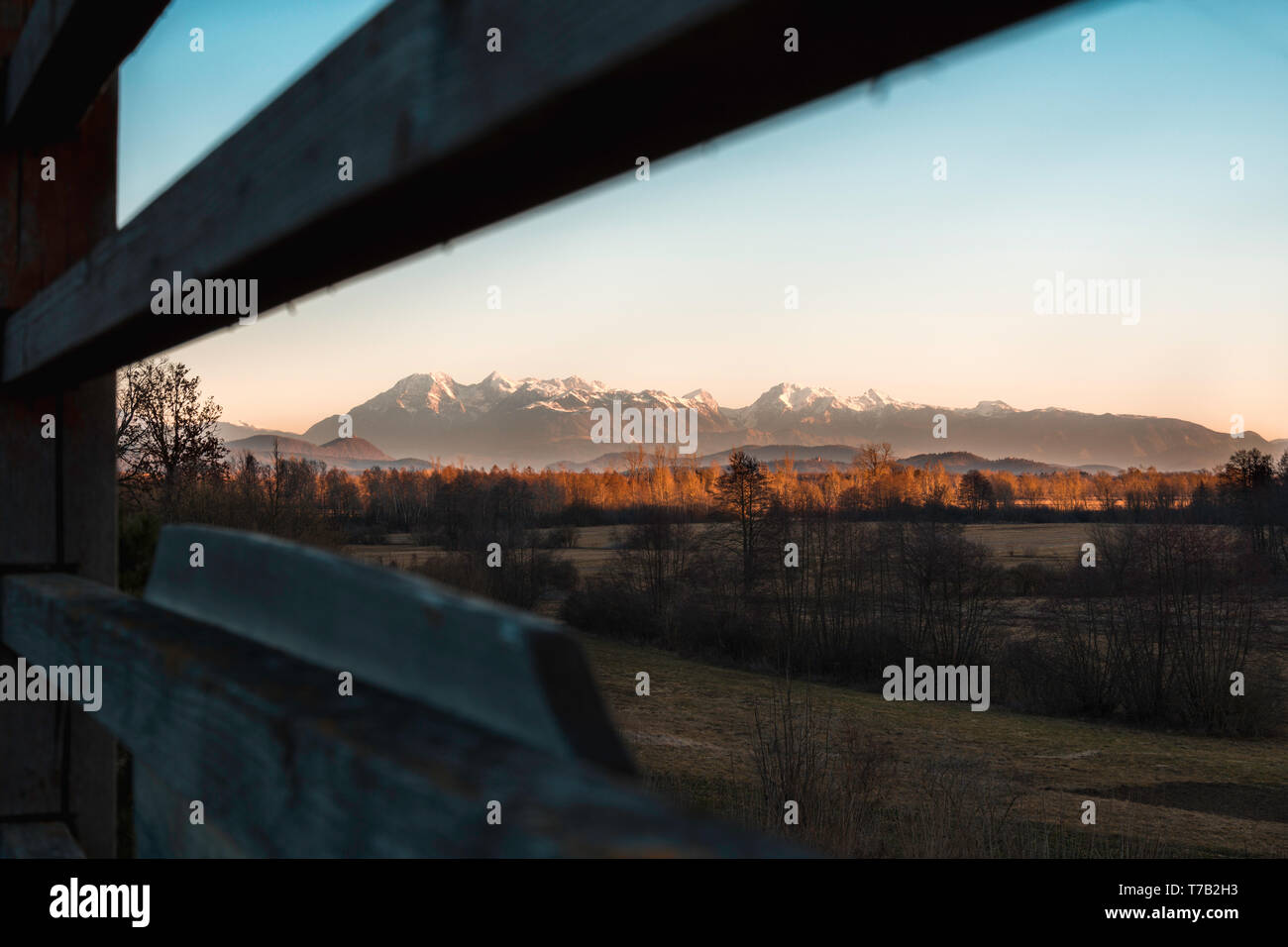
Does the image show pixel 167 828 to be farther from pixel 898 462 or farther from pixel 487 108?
pixel 898 462

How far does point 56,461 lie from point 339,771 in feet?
6.41

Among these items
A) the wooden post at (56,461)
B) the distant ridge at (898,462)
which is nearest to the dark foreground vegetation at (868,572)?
the distant ridge at (898,462)

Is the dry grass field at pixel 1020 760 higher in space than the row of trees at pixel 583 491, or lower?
lower

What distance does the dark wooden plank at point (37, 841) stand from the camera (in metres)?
1.80

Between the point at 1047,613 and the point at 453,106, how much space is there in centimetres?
4030

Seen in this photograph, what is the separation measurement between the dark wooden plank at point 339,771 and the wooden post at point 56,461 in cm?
126

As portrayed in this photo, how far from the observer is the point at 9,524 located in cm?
200

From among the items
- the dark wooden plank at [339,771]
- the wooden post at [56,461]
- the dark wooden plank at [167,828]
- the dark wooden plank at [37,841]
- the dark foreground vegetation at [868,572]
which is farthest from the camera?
the dark foreground vegetation at [868,572]

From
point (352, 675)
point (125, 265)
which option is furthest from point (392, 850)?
point (125, 265)

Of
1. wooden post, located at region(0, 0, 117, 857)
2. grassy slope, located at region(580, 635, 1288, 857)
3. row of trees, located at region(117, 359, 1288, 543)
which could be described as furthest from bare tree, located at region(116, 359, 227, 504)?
wooden post, located at region(0, 0, 117, 857)

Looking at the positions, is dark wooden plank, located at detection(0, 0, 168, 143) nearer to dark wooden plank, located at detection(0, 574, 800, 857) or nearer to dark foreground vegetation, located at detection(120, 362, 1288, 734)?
dark wooden plank, located at detection(0, 574, 800, 857)

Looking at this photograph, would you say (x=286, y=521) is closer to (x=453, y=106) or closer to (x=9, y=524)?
(x=9, y=524)

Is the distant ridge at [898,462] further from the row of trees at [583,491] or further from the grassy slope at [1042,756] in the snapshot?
the grassy slope at [1042,756]
